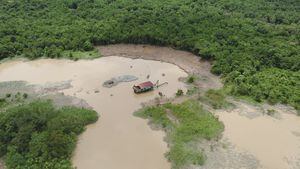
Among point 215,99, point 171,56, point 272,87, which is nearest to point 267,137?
point 215,99

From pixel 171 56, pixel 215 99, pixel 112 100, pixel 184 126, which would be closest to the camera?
pixel 184 126

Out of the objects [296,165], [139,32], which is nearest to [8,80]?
[139,32]

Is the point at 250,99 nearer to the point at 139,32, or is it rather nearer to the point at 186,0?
the point at 139,32

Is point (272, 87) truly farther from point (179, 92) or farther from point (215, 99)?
point (179, 92)

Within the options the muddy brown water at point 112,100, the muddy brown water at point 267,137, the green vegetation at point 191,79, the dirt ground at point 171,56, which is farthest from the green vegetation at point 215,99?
the muddy brown water at point 112,100

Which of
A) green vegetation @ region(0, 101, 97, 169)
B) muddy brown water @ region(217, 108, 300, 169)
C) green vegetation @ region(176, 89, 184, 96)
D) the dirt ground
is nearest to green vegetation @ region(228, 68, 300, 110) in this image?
muddy brown water @ region(217, 108, 300, 169)

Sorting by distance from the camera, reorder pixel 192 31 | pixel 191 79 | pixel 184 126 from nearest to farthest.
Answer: pixel 184 126 → pixel 191 79 → pixel 192 31
